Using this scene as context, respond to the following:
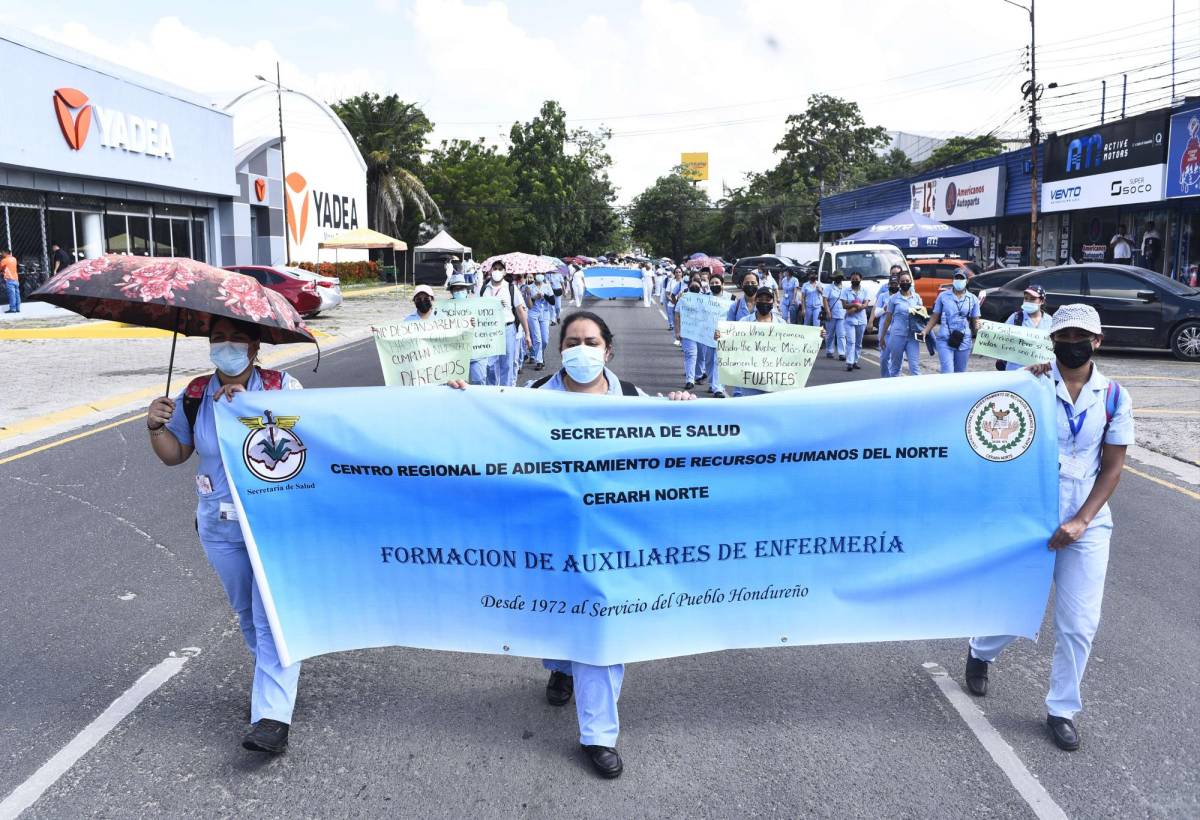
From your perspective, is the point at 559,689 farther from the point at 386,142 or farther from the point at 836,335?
the point at 386,142

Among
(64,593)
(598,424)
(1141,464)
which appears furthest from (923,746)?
(1141,464)

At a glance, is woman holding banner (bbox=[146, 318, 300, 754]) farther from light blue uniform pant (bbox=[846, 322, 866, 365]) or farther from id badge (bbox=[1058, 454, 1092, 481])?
light blue uniform pant (bbox=[846, 322, 866, 365])

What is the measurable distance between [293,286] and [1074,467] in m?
27.3

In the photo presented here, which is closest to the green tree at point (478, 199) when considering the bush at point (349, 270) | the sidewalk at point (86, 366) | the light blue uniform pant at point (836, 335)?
the bush at point (349, 270)

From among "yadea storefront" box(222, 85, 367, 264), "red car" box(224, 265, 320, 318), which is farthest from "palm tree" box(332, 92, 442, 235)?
"red car" box(224, 265, 320, 318)

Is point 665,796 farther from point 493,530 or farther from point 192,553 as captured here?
point 192,553

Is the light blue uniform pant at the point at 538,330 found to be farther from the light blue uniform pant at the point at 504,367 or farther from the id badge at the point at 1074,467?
the id badge at the point at 1074,467

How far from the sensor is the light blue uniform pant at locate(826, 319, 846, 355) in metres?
19.0

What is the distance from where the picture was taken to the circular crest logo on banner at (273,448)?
4156 millimetres

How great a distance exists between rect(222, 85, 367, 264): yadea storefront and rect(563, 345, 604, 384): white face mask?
38.7 metres

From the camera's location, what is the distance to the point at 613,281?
129 feet

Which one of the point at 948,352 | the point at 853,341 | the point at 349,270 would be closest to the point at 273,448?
the point at 948,352

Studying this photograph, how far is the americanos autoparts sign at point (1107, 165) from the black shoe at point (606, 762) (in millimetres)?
27502

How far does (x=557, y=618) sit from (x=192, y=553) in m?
3.71
